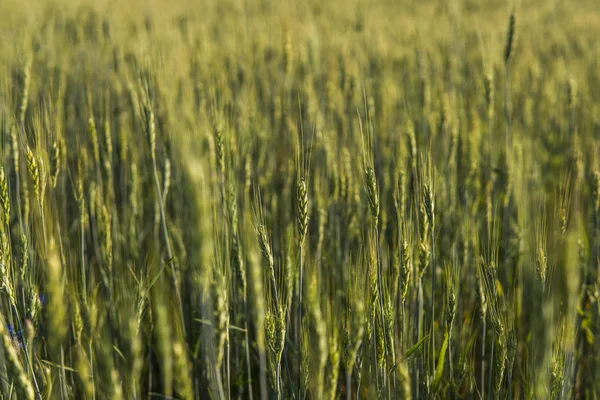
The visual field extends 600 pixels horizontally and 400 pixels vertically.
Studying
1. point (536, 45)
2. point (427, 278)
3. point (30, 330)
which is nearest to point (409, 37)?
point (536, 45)

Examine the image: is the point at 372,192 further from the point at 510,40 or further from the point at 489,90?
the point at 510,40

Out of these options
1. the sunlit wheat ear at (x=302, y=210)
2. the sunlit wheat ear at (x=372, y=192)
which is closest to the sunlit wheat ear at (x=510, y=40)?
the sunlit wheat ear at (x=372, y=192)

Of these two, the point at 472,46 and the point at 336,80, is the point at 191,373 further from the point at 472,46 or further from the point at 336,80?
the point at 472,46

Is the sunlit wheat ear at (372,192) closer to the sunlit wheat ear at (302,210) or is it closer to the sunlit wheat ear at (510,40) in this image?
the sunlit wheat ear at (302,210)

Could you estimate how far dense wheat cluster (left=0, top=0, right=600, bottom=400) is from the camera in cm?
96

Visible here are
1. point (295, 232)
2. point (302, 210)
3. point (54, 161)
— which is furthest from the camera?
point (295, 232)

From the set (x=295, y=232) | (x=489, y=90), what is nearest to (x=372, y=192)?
(x=295, y=232)

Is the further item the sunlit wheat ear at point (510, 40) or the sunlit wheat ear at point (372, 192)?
the sunlit wheat ear at point (510, 40)

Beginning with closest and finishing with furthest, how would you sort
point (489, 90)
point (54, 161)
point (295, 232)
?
point (54, 161)
point (295, 232)
point (489, 90)

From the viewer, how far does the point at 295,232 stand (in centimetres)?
185

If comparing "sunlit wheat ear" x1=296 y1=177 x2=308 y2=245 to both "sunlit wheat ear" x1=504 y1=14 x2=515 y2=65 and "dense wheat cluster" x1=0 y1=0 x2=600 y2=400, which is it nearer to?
"dense wheat cluster" x1=0 y1=0 x2=600 y2=400

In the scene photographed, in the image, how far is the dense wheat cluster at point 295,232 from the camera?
96 cm

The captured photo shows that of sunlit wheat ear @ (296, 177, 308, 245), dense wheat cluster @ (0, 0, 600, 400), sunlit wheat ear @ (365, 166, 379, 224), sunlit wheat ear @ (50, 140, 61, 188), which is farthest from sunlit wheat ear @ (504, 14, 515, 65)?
sunlit wheat ear @ (50, 140, 61, 188)

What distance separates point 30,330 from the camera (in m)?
0.93
